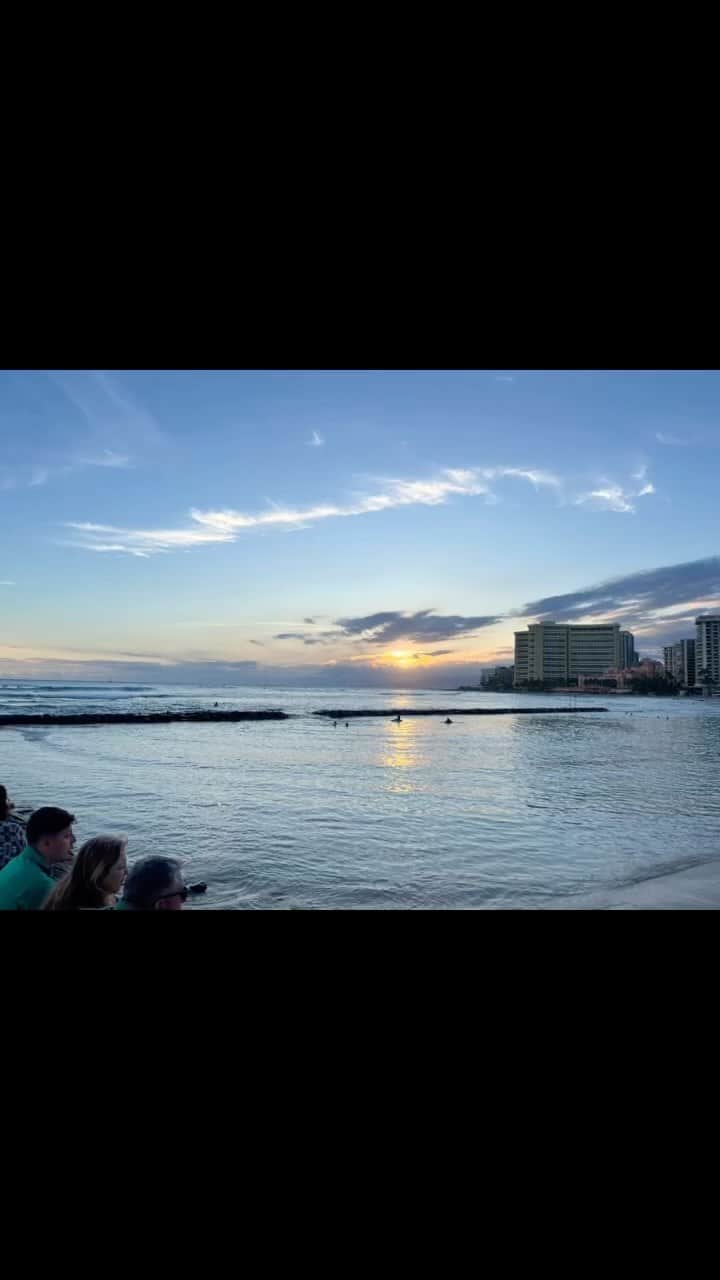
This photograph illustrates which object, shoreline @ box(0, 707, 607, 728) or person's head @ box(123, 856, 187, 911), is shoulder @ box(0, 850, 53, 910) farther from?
shoreline @ box(0, 707, 607, 728)

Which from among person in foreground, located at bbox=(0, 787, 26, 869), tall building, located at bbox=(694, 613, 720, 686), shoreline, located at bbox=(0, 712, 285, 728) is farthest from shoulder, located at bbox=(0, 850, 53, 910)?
shoreline, located at bbox=(0, 712, 285, 728)

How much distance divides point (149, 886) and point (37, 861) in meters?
0.50

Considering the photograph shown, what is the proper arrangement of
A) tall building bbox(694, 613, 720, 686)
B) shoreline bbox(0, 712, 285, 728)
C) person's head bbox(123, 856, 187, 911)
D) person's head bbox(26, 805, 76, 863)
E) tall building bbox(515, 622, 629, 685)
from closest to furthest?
person's head bbox(123, 856, 187, 911) < person's head bbox(26, 805, 76, 863) < tall building bbox(694, 613, 720, 686) < shoreline bbox(0, 712, 285, 728) < tall building bbox(515, 622, 629, 685)

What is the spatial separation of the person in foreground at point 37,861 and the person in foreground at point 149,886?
12.2 inches

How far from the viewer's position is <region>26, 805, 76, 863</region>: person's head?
200 centimetres

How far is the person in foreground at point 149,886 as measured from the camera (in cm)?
173

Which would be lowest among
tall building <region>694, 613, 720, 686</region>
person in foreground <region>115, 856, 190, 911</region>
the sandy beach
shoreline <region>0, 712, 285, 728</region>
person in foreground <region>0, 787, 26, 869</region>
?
the sandy beach

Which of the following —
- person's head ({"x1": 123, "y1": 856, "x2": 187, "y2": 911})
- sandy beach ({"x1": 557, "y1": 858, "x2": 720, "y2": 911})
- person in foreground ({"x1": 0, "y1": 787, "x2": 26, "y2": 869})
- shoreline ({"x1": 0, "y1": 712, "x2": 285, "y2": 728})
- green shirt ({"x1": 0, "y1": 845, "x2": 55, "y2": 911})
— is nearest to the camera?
person's head ({"x1": 123, "y1": 856, "x2": 187, "y2": 911})

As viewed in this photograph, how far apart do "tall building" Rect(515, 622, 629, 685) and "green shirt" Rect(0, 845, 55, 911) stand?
947 inches

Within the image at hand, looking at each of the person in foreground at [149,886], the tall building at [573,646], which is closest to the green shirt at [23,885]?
the person in foreground at [149,886]

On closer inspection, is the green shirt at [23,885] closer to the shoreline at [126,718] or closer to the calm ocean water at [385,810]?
the calm ocean water at [385,810]
